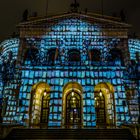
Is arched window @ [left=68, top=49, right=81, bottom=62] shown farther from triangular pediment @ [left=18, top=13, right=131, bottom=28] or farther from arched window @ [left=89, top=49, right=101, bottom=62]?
triangular pediment @ [left=18, top=13, right=131, bottom=28]

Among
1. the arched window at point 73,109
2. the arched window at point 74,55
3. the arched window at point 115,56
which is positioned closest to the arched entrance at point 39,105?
the arched window at point 73,109

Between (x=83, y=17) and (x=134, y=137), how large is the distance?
53.9ft

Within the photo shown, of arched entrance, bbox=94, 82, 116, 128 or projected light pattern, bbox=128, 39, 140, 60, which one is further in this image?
projected light pattern, bbox=128, 39, 140, 60

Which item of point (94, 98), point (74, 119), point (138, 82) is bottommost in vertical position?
point (74, 119)

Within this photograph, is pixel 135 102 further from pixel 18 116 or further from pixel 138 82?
pixel 18 116

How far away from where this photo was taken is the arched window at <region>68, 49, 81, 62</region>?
103ft

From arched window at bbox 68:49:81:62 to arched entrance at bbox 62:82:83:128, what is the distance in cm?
326

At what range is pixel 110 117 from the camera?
27656mm

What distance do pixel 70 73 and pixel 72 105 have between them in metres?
3.42

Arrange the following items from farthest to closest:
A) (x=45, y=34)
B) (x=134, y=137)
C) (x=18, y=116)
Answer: (x=45, y=34) < (x=18, y=116) < (x=134, y=137)

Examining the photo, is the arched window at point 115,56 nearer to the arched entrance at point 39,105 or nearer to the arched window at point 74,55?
the arched window at point 74,55

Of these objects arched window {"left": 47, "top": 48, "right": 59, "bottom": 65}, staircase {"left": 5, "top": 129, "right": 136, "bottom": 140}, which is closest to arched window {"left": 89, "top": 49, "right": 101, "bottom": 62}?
arched window {"left": 47, "top": 48, "right": 59, "bottom": 65}

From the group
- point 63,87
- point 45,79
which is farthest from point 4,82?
point 63,87

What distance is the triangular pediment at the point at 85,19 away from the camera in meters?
32.7
